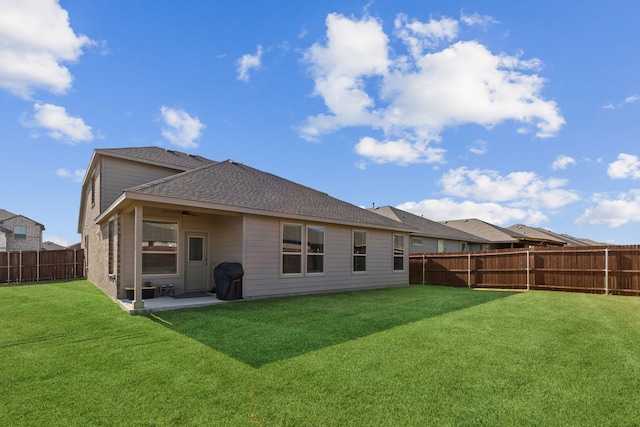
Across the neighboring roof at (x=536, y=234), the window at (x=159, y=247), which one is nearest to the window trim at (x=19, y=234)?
the window at (x=159, y=247)

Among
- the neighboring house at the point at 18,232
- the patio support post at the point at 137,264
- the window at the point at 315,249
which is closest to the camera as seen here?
the patio support post at the point at 137,264

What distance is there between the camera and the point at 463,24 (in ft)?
30.6

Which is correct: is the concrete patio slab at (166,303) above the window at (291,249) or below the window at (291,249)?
below

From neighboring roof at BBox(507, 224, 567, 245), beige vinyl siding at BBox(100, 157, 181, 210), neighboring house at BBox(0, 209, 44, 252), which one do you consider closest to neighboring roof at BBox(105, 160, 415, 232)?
beige vinyl siding at BBox(100, 157, 181, 210)

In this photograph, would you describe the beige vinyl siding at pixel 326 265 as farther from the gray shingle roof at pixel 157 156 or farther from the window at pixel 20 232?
the window at pixel 20 232

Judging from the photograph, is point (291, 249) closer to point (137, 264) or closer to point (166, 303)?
point (166, 303)

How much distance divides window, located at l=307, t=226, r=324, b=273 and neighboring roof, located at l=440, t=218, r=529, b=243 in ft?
58.4

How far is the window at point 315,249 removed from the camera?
36.4ft

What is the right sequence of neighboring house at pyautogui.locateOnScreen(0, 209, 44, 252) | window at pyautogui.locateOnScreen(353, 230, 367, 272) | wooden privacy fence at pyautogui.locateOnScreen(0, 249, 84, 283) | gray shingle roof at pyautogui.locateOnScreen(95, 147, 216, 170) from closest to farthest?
1. gray shingle roof at pyautogui.locateOnScreen(95, 147, 216, 170)
2. window at pyautogui.locateOnScreen(353, 230, 367, 272)
3. wooden privacy fence at pyautogui.locateOnScreen(0, 249, 84, 283)
4. neighboring house at pyautogui.locateOnScreen(0, 209, 44, 252)

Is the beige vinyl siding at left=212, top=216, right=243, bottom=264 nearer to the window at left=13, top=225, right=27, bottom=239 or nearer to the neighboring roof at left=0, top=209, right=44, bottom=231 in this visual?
the window at left=13, top=225, right=27, bottom=239

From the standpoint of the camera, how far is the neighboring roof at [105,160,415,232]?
331 inches

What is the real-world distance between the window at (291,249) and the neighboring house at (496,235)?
18612 mm

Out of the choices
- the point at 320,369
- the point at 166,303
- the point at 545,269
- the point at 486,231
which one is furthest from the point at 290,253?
the point at 486,231

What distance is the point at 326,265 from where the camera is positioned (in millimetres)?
11547
